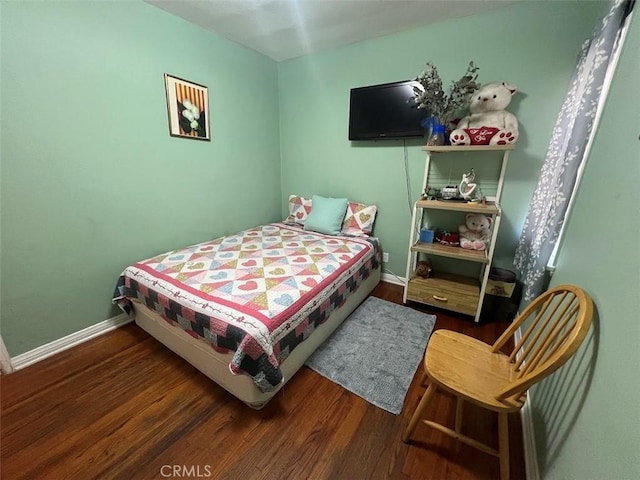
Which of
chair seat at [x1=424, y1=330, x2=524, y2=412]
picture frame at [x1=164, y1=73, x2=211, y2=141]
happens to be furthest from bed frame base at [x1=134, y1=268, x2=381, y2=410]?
picture frame at [x1=164, y1=73, x2=211, y2=141]

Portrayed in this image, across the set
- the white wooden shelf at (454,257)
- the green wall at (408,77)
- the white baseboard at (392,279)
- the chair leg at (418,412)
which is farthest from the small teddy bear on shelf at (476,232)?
the chair leg at (418,412)

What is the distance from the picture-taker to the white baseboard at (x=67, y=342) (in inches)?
61.6

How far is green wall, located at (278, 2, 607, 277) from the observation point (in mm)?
1823

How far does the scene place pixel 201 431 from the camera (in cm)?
123

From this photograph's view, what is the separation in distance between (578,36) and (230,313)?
9.48 feet

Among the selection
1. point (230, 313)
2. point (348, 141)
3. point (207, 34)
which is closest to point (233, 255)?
point (230, 313)

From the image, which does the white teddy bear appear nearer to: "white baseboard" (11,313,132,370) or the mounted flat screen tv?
the mounted flat screen tv

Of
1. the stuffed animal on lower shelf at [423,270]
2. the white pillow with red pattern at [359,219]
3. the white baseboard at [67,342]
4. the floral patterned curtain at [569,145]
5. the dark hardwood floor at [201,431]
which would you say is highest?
the floral patterned curtain at [569,145]

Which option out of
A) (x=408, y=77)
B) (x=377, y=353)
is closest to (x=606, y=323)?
(x=377, y=353)

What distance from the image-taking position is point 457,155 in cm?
222

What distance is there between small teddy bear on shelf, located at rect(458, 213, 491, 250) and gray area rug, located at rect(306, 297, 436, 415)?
2.26 feet

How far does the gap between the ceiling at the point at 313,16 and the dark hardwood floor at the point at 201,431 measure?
8.54 ft

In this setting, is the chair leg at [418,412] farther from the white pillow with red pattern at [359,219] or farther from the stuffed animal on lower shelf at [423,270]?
the white pillow with red pattern at [359,219]

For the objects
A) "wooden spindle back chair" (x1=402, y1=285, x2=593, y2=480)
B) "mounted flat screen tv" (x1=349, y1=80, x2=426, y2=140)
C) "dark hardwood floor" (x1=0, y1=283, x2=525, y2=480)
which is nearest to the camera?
"wooden spindle back chair" (x1=402, y1=285, x2=593, y2=480)
